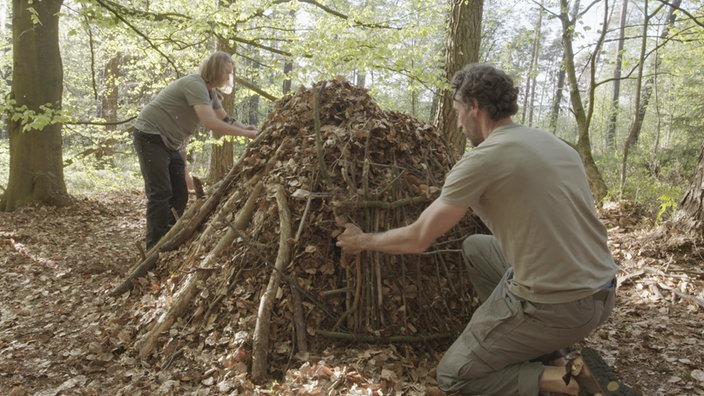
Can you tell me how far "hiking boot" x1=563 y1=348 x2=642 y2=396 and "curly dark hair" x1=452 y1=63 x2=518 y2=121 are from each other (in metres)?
1.37

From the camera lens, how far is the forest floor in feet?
9.06

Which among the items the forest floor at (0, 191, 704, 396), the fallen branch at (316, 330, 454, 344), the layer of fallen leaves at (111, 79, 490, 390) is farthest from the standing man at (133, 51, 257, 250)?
the fallen branch at (316, 330, 454, 344)

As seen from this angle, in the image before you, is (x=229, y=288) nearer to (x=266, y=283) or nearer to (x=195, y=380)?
(x=266, y=283)

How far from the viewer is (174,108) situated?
478 cm

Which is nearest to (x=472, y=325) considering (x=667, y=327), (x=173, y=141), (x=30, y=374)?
(x=667, y=327)

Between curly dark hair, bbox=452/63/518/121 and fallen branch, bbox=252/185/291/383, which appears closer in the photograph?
curly dark hair, bbox=452/63/518/121

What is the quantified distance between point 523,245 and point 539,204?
242mm

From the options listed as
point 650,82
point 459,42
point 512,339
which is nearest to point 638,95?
point 459,42

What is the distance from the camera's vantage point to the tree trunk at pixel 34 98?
7.17 metres

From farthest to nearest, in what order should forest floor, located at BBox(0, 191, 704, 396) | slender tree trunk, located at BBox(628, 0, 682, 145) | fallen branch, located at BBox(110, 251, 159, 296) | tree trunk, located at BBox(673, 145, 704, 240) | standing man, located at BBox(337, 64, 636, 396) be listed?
slender tree trunk, located at BBox(628, 0, 682, 145) → tree trunk, located at BBox(673, 145, 704, 240) → fallen branch, located at BBox(110, 251, 159, 296) → forest floor, located at BBox(0, 191, 704, 396) → standing man, located at BBox(337, 64, 636, 396)

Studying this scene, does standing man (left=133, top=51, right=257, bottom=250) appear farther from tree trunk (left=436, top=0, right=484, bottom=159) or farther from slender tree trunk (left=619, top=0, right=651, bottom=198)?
slender tree trunk (left=619, top=0, right=651, bottom=198)

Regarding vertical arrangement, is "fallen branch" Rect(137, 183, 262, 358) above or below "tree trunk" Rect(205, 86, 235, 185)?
below

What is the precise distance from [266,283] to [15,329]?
2.41 m

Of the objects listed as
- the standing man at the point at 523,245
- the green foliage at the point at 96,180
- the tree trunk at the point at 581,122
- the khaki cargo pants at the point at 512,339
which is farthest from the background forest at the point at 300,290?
the green foliage at the point at 96,180
